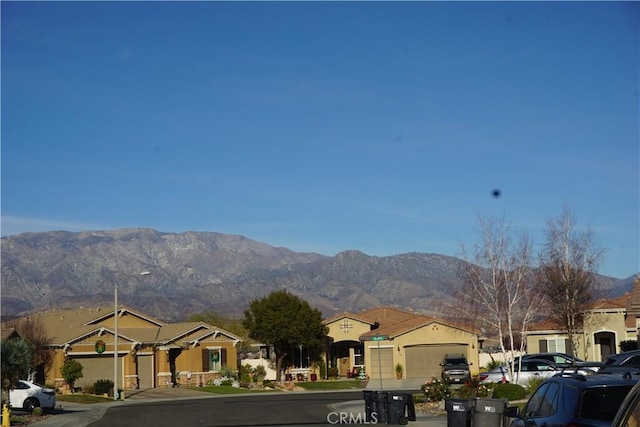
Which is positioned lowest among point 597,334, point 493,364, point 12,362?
point 493,364

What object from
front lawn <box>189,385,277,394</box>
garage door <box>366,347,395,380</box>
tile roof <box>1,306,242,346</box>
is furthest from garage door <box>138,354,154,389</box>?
garage door <box>366,347,395,380</box>

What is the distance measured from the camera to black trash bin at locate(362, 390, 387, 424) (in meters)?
26.3

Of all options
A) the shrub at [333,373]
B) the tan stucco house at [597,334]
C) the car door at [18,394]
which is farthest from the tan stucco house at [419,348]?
the car door at [18,394]

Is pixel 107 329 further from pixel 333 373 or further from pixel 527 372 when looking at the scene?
pixel 527 372

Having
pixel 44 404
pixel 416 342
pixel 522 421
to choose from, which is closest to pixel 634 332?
pixel 416 342

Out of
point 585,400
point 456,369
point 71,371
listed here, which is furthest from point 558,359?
point 585,400

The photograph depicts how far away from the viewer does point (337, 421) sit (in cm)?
2794

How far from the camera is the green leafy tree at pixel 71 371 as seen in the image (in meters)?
52.7

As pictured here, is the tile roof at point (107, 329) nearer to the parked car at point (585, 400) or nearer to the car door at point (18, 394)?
the car door at point (18, 394)

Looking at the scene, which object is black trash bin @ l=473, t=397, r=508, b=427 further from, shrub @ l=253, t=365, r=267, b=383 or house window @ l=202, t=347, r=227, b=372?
house window @ l=202, t=347, r=227, b=372

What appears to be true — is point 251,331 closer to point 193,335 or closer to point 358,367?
point 193,335

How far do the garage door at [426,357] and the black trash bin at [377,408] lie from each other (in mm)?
35051

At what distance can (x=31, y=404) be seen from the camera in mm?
36406

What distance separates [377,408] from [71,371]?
102 feet
